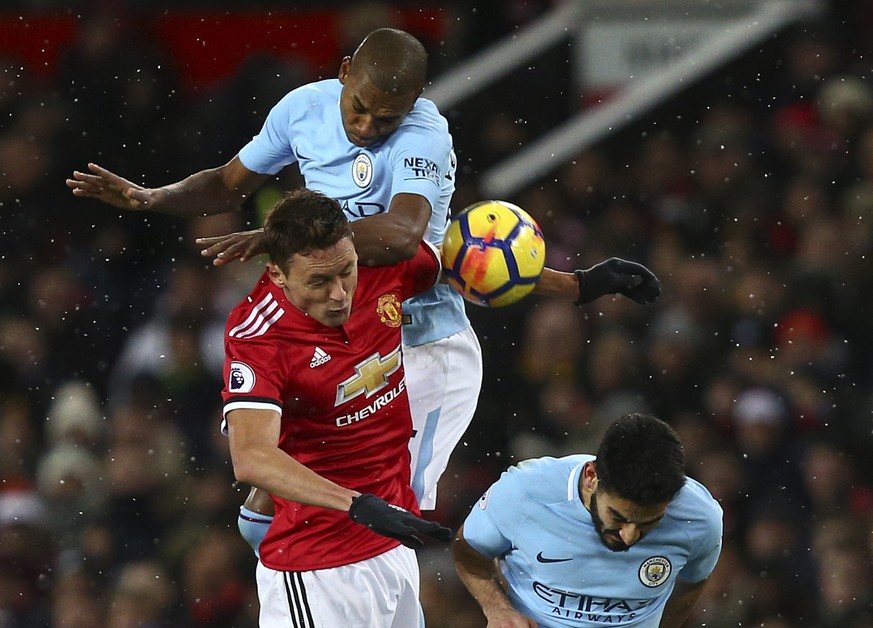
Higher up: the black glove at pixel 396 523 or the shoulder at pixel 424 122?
the shoulder at pixel 424 122

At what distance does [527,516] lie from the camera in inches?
205

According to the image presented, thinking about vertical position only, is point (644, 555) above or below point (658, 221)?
above

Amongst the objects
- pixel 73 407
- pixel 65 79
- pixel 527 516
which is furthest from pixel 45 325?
pixel 527 516

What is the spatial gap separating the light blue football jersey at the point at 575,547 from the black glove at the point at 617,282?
0.86 meters

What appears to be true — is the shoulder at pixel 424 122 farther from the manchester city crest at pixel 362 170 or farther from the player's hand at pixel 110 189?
the player's hand at pixel 110 189

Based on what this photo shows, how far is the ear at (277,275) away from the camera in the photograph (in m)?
5.04

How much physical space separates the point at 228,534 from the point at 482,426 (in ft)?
4.96

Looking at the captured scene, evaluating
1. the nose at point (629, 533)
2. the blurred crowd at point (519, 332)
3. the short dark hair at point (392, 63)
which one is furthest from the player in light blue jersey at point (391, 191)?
the blurred crowd at point (519, 332)

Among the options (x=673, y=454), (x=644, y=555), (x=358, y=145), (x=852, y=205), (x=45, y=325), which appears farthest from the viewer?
(x=45, y=325)

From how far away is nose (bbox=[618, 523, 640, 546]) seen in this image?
16.1 ft

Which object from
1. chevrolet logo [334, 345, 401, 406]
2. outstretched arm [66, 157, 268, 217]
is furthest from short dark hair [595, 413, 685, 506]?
outstretched arm [66, 157, 268, 217]

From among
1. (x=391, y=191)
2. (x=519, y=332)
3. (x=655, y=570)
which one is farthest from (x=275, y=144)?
(x=519, y=332)

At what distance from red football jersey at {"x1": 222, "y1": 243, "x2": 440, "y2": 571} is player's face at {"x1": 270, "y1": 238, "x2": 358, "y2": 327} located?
8cm

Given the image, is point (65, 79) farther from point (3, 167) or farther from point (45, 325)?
point (45, 325)
